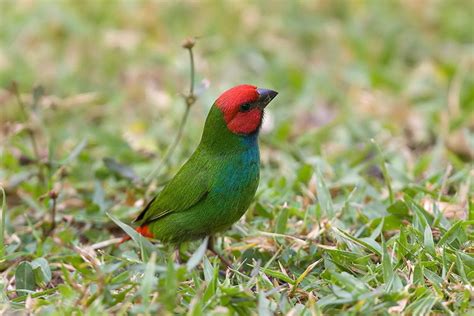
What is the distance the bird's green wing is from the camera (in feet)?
12.2

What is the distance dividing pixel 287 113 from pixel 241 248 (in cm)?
213

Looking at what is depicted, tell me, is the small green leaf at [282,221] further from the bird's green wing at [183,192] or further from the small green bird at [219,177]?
the bird's green wing at [183,192]

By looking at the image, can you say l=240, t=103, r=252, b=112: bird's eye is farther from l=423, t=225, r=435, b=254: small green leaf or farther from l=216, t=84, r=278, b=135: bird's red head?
l=423, t=225, r=435, b=254: small green leaf

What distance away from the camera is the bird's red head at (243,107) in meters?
3.75

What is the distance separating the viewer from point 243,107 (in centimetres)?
376

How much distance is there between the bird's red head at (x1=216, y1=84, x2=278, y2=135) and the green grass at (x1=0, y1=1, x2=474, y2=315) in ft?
1.74

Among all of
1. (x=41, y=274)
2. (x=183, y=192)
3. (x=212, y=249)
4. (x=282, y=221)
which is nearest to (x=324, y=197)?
(x=282, y=221)

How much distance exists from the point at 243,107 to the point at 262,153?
5.13 ft

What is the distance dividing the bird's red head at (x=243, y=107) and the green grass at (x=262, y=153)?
529 millimetres

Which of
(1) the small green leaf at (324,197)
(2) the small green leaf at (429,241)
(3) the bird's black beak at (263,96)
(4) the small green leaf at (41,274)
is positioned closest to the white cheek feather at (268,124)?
(1) the small green leaf at (324,197)

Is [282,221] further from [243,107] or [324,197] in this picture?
[243,107]

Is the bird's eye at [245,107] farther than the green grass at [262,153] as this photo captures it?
Yes

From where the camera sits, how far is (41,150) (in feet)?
17.4

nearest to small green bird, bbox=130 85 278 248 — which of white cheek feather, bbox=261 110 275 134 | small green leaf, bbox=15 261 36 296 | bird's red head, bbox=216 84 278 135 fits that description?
bird's red head, bbox=216 84 278 135
